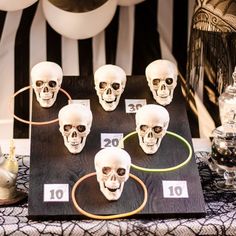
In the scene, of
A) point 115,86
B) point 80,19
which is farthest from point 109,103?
point 80,19

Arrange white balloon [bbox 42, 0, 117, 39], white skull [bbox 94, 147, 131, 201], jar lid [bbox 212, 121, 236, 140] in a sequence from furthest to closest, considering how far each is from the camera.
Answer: white balloon [bbox 42, 0, 117, 39]
jar lid [bbox 212, 121, 236, 140]
white skull [bbox 94, 147, 131, 201]

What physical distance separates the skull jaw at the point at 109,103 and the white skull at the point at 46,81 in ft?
0.36

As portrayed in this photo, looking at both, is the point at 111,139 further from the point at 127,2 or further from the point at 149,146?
the point at 127,2

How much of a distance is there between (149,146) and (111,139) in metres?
0.10

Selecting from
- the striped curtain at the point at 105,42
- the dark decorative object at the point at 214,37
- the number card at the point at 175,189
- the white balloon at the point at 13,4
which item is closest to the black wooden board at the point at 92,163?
the number card at the point at 175,189

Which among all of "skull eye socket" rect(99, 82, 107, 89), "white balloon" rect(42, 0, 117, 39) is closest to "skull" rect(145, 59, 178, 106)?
"skull eye socket" rect(99, 82, 107, 89)

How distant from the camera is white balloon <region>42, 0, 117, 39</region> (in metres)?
1.93

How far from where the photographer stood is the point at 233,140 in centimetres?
178

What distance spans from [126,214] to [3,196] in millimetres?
293

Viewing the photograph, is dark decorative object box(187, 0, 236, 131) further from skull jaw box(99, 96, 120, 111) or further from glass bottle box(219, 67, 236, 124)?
skull jaw box(99, 96, 120, 111)

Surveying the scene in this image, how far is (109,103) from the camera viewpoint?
1.83 metres

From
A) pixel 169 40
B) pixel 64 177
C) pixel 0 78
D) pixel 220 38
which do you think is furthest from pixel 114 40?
pixel 64 177

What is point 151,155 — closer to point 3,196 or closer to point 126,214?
point 126,214

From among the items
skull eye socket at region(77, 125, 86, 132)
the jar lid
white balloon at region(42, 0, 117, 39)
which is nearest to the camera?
skull eye socket at region(77, 125, 86, 132)
